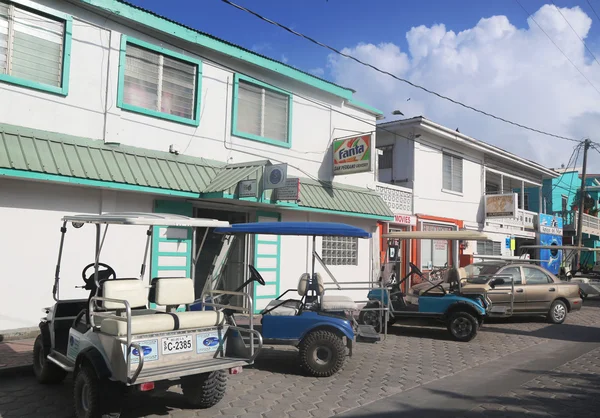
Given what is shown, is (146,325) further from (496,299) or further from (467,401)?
(496,299)

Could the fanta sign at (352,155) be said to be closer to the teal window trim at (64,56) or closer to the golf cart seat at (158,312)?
the teal window trim at (64,56)

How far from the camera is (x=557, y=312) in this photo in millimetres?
13227

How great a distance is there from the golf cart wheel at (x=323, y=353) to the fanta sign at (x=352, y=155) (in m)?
6.86

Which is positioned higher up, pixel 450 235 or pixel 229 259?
pixel 450 235

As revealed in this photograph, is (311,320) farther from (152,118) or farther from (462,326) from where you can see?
(152,118)

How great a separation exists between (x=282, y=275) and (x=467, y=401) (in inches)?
293

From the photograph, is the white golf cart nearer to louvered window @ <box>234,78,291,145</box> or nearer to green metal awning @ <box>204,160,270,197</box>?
green metal awning @ <box>204,160,270,197</box>

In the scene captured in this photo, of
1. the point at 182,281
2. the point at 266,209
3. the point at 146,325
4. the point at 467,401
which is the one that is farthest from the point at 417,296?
the point at 146,325

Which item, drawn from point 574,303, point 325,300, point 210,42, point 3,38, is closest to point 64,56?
point 3,38

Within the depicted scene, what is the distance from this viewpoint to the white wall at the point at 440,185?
60.3ft

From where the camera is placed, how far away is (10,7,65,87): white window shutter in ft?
29.6

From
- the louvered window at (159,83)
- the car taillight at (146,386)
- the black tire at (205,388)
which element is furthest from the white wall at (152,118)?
the car taillight at (146,386)

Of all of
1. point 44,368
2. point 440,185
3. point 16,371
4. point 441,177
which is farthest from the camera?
point 441,177

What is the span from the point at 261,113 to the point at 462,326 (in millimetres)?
7000
